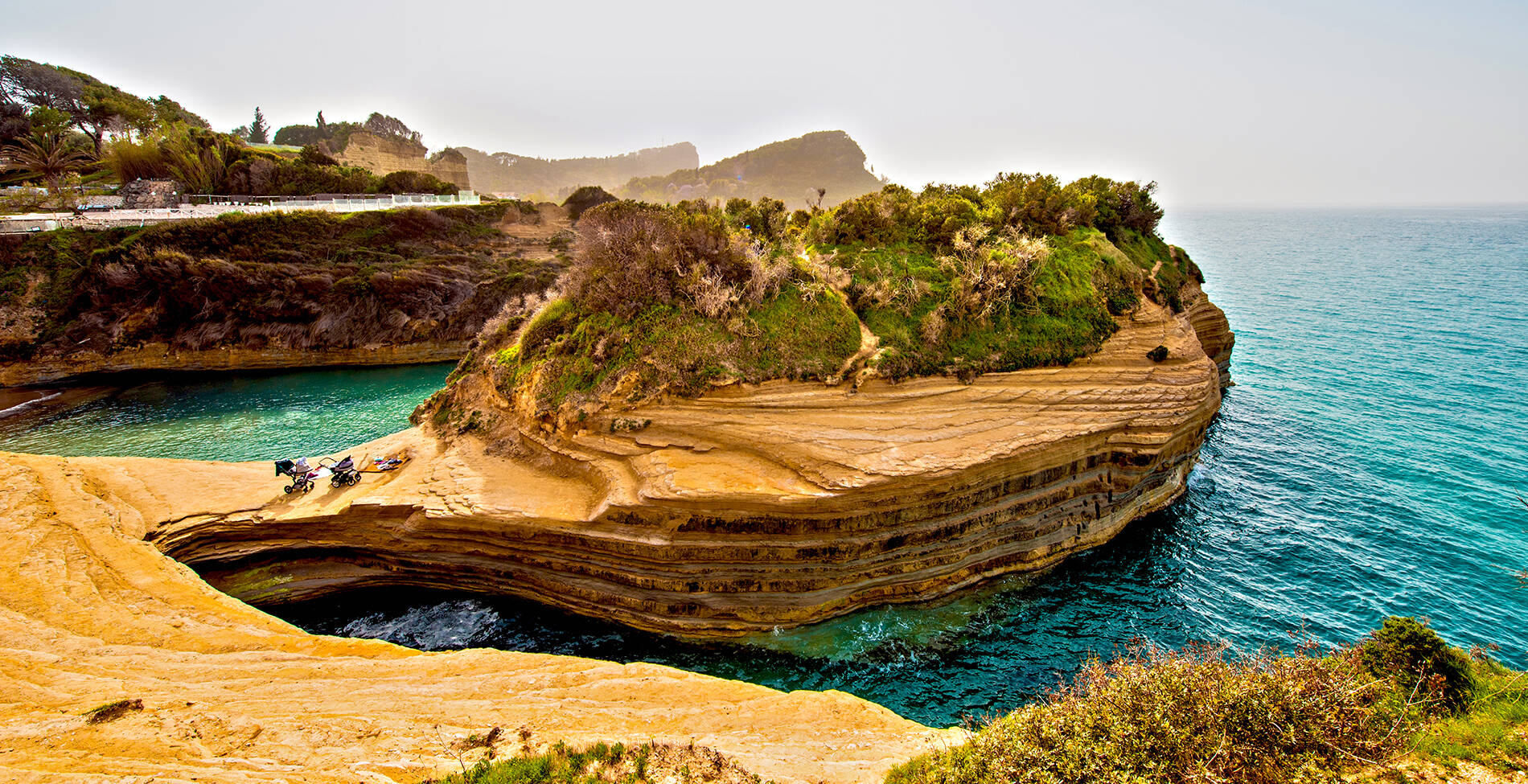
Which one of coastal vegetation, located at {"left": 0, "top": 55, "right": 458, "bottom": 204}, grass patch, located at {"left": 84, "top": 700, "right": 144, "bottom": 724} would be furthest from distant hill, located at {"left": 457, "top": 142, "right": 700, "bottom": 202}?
grass patch, located at {"left": 84, "top": 700, "right": 144, "bottom": 724}

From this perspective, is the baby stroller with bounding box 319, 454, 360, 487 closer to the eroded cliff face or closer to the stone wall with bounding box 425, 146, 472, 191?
the eroded cliff face

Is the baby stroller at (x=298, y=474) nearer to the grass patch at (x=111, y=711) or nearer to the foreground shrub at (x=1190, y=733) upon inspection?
the grass patch at (x=111, y=711)

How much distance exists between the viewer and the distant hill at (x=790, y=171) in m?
112

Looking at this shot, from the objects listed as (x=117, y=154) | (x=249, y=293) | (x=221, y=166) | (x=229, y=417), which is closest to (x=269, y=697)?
(x=229, y=417)

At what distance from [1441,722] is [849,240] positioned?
15211 millimetres

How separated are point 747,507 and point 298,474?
446 inches

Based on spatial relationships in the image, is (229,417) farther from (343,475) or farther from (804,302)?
(804,302)

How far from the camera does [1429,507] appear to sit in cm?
1461

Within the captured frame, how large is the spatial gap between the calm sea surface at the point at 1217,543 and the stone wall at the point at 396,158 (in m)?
28.1

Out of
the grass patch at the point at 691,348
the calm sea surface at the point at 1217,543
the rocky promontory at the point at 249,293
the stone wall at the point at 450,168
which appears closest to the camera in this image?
the calm sea surface at the point at 1217,543

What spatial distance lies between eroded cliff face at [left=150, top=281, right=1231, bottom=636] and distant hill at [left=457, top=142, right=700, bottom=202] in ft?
353

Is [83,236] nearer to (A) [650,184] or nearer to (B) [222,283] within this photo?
(B) [222,283]

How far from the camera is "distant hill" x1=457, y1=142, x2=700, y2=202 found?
420 ft

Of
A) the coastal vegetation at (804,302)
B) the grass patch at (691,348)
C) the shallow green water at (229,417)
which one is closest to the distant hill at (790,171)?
the shallow green water at (229,417)
